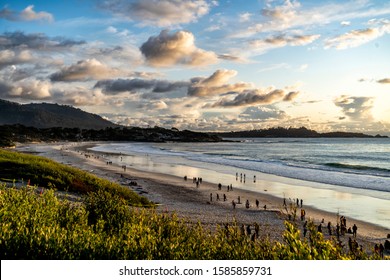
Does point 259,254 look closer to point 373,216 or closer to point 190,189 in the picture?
point 373,216

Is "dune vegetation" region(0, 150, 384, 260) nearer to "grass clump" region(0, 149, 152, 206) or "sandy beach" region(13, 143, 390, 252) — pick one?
"sandy beach" region(13, 143, 390, 252)

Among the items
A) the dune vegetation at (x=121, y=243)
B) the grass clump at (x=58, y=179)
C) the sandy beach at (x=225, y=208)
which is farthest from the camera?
the grass clump at (x=58, y=179)

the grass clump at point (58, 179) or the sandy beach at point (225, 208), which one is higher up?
the grass clump at point (58, 179)

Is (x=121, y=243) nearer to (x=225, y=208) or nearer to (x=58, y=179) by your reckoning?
(x=58, y=179)

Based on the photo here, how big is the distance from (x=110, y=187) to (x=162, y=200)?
16.2 feet

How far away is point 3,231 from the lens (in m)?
8.97

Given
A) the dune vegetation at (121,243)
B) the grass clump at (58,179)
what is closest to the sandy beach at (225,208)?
the grass clump at (58,179)

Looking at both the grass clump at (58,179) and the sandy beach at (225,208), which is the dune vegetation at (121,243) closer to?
the sandy beach at (225,208)

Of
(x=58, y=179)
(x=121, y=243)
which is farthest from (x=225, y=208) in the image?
(x=121, y=243)

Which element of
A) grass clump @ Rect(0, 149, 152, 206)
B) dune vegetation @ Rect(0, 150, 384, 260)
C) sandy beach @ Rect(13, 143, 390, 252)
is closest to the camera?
dune vegetation @ Rect(0, 150, 384, 260)

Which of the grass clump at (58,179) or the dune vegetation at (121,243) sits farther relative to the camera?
the grass clump at (58,179)

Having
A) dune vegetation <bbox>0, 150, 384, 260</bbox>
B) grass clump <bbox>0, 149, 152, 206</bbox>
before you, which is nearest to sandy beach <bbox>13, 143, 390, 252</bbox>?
grass clump <bbox>0, 149, 152, 206</bbox>

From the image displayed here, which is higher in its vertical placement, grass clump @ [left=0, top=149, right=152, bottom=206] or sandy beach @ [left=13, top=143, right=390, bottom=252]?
grass clump @ [left=0, top=149, right=152, bottom=206]
